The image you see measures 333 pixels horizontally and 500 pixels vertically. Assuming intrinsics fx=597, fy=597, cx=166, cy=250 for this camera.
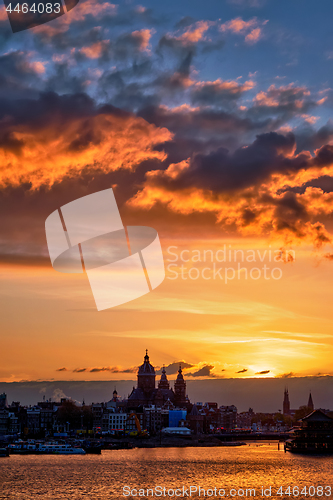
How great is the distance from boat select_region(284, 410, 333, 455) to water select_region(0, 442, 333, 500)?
1462 cm

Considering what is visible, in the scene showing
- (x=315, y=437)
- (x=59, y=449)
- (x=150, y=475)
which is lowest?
(x=59, y=449)

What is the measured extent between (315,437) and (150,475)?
192 ft

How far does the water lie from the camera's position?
229ft

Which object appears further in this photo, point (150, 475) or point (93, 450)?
point (93, 450)

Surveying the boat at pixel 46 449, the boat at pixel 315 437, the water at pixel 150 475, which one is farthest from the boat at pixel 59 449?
the boat at pixel 315 437

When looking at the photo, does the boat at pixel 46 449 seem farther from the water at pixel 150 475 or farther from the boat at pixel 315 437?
the boat at pixel 315 437

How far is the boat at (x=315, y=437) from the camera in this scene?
426 feet

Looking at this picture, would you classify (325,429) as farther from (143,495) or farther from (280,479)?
(143,495)

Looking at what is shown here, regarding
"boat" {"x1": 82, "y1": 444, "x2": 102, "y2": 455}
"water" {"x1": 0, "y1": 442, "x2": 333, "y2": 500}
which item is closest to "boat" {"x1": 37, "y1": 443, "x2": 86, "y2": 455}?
"boat" {"x1": 82, "y1": 444, "x2": 102, "y2": 455}

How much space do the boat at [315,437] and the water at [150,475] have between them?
1462 cm

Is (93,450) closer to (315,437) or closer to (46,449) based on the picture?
(46,449)

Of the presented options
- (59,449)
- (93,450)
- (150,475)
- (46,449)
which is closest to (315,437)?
(93,450)

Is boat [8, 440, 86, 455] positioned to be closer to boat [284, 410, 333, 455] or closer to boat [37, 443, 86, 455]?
boat [37, 443, 86, 455]

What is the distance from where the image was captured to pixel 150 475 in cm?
8488
